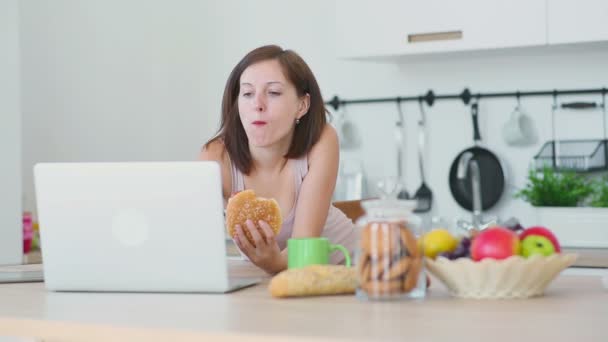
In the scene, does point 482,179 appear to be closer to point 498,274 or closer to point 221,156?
point 221,156

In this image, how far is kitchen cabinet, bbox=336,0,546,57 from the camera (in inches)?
130

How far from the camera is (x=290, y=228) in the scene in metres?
2.31

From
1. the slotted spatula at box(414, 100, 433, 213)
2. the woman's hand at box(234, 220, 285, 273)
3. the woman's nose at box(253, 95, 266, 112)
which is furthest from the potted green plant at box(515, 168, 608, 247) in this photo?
the woman's hand at box(234, 220, 285, 273)

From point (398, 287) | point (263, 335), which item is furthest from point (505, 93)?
point (263, 335)

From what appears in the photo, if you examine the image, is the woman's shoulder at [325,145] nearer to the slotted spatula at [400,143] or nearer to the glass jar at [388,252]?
the glass jar at [388,252]

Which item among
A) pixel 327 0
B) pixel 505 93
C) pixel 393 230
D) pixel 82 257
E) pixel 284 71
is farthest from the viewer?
pixel 327 0

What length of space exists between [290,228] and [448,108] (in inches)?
61.0

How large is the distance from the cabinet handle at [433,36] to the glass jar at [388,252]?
7.12 ft

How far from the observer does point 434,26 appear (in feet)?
11.3

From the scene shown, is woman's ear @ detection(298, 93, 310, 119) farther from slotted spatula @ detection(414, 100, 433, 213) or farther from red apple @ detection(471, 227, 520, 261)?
slotted spatula @ detection(414, 100, 433, 213)

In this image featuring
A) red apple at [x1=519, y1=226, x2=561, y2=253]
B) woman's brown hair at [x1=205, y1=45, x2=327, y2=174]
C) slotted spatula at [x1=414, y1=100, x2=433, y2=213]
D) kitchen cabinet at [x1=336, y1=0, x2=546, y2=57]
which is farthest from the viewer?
slotted spatula at [x1=414, y1=100, x2=433, y2=213]

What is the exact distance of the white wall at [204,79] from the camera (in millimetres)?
3492

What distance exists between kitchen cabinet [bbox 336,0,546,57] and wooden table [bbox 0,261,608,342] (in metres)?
1.94

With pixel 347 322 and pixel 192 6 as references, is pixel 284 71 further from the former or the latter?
pixel 192 6
